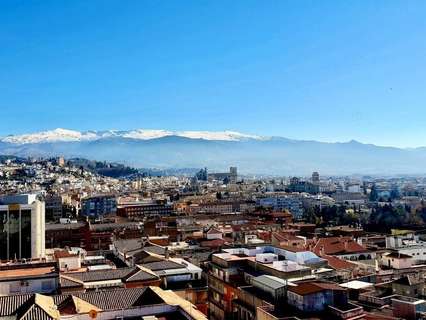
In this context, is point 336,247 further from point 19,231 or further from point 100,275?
point 19,231

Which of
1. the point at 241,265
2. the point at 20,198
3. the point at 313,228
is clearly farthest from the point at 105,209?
the point at 241,265

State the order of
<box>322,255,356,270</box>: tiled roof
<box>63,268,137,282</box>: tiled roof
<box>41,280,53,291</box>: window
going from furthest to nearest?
<box>322,255,356,270</box>: tiled roof → <box>63,268,137,282</box>: tiled roof → <box>41,280,53,291</box>: window

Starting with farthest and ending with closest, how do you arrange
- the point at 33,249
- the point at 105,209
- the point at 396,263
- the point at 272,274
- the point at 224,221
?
1. the point at 105,209
2. the point at 224,221
3. the point at 33,249
4. the point at 396,263
5. the point at 272,274

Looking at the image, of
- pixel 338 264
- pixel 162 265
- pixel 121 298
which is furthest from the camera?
pixel 338 264

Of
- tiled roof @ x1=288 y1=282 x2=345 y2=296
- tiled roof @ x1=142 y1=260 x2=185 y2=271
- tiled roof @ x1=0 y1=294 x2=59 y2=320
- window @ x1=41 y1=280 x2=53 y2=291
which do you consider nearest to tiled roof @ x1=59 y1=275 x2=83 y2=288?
window @ x1=41 y1=280 x2=53 y2=291

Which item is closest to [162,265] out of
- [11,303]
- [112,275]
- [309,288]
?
[112,275]

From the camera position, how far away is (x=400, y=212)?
332 ft

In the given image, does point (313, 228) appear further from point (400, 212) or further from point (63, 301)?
point (63, 301)

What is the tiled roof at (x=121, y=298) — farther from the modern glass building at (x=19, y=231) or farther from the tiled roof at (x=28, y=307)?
the modern glass building at (x=19, y=231)

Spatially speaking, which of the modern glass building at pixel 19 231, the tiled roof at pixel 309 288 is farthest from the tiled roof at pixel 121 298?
the modern glass building at pixel 19 231

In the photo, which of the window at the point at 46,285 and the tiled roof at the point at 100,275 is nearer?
the window at the point at 46,285

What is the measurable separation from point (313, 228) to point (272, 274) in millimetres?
40476

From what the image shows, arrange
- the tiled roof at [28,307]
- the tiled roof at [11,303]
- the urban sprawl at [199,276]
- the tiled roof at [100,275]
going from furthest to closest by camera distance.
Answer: the tiled roof at [100,275], the urban sprawl at [199,276], the tiled roof at [11,303], the tiled roof at [28,307]

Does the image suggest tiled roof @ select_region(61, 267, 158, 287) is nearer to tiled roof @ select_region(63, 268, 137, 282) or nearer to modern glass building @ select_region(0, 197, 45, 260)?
tiled roof @ select_region(63, 268, 137, 282)
